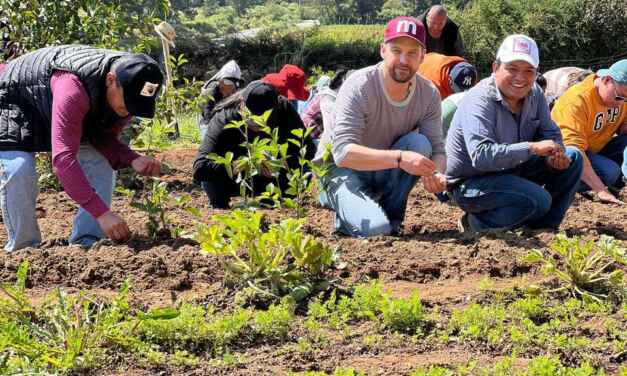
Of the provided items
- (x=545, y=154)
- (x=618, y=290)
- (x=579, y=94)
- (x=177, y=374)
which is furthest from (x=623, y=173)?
(x=177, y=374)

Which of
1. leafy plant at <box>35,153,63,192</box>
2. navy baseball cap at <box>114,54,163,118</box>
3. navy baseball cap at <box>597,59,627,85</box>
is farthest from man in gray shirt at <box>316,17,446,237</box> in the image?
leafy plant at <box>35,153,63,192</box>

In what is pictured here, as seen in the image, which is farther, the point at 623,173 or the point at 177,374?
the point at 623,173

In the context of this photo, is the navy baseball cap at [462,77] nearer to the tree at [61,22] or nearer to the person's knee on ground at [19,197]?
the tree at [61,22]

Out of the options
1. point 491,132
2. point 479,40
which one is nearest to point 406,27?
point 491,132

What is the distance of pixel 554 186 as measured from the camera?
4.66 m

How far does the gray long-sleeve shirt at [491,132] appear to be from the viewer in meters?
4.30

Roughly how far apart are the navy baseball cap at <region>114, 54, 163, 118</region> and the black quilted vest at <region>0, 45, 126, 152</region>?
4.3 inches

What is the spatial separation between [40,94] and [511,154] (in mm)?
2400

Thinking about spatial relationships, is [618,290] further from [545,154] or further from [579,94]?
[579,94]

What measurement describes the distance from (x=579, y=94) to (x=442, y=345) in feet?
10.1

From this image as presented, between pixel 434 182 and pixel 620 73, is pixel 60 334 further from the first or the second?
pixel 620 73

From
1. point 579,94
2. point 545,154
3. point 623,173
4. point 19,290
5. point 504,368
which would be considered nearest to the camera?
point 504,368

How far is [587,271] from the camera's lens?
359 cm

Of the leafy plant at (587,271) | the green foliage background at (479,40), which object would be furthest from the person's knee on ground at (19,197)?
the green foliage background at (479,40)
